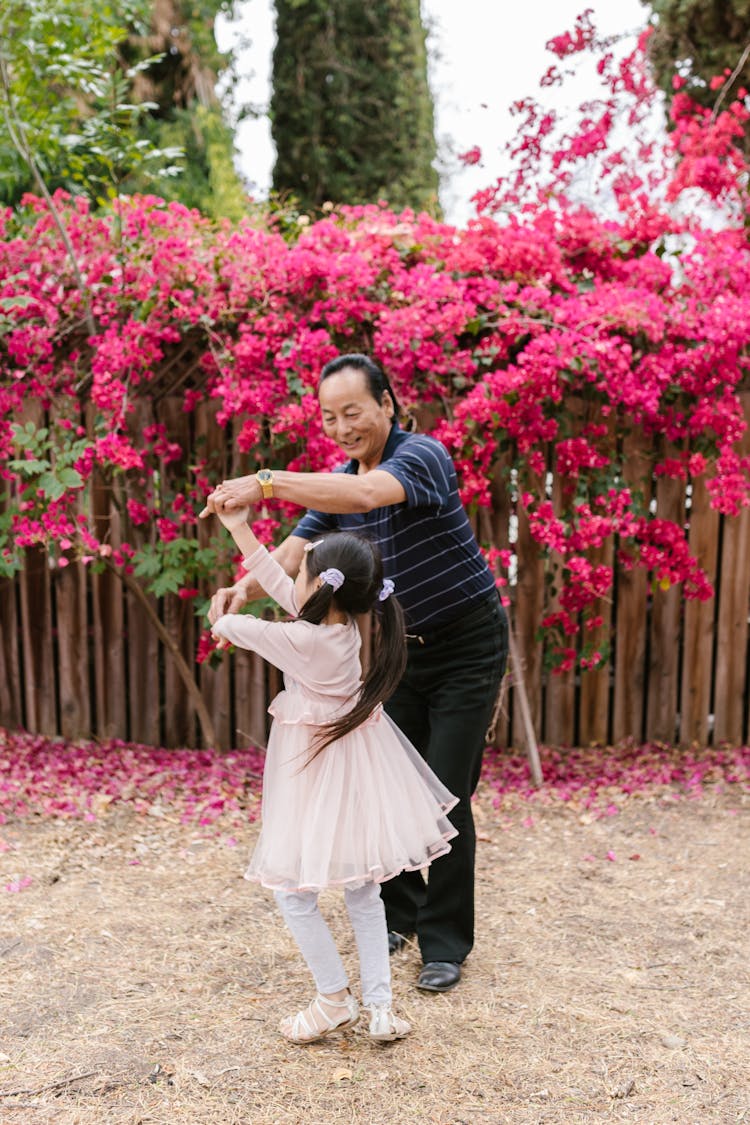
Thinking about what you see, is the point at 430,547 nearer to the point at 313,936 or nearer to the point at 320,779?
the point at 320,779

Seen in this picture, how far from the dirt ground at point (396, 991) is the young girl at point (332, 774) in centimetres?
22

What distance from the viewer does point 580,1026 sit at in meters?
2.63

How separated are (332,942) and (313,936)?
0.07 m

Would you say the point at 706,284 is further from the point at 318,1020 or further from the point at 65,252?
the point at 318,1020

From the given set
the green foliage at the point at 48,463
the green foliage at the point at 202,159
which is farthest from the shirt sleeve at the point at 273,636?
the green foliage at the point at 202,159

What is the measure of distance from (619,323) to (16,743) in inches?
144

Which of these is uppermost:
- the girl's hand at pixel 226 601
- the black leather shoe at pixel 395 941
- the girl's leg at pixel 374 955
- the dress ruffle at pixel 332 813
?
the girl's hand at pixel 226 601

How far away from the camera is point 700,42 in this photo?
6.54 metres

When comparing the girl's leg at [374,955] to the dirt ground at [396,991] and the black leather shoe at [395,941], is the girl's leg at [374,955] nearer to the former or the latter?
the dirt ground at [396,991]

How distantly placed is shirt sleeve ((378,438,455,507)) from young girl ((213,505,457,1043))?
0.24m

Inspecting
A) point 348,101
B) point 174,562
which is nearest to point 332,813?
point 174,562

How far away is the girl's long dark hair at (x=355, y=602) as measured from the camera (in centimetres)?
234

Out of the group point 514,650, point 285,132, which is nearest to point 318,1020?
point 514,650

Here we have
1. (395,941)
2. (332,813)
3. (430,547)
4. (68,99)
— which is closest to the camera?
(332,813)
